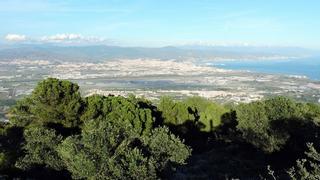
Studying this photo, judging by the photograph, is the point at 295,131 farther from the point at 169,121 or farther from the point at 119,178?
the point at 119,178

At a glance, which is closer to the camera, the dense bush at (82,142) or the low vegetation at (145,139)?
the dense bush at (82,142)

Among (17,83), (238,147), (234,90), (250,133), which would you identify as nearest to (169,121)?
(238,147)

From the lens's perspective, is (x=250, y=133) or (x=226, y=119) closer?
(x=250, y=133)

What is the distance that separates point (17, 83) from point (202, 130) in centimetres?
10346

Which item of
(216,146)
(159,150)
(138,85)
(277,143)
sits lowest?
(138,85)

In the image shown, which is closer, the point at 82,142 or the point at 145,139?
the point at 82,142

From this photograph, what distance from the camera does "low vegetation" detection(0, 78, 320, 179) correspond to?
17.2 m

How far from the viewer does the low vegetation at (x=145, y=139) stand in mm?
17219

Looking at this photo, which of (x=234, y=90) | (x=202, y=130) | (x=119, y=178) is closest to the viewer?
(x=119, y=178)

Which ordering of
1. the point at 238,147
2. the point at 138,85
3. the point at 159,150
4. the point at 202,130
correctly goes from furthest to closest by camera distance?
the point at 138,85
the point at 202,130
the point at 238,147
the point at 159,150

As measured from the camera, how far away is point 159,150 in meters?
19.4

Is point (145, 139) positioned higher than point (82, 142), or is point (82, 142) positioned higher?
point (82, 142)

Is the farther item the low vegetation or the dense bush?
the low vegetation

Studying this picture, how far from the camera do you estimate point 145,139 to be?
20.4 m
